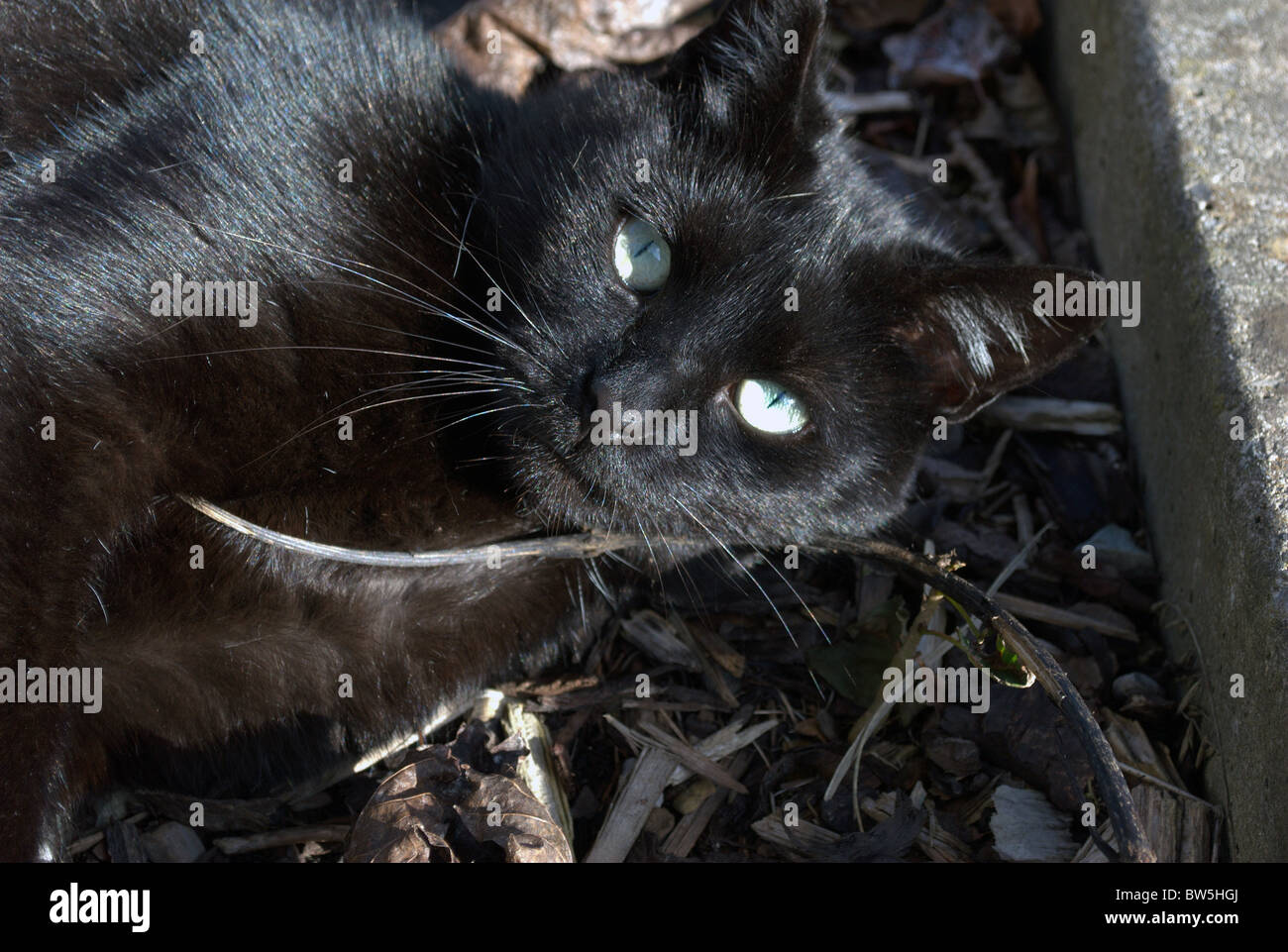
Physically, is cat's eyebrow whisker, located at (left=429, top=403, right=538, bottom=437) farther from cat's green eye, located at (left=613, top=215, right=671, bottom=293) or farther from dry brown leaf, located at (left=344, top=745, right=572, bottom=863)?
dry brown leaf, located at (left=344, top=745, right=572, bottom=863)

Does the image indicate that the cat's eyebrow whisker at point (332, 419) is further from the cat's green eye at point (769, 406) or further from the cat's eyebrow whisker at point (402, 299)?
the cat's green eye at point (769, 406)

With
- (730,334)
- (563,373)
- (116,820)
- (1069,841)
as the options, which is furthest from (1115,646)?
(116,820)

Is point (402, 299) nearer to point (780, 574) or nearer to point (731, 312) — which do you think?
point (731, 312)

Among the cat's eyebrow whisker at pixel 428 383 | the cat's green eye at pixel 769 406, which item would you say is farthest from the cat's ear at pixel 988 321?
the cat's eyebrow whisker at pixel 428 383

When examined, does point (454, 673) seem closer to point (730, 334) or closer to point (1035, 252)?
point (730, 334)

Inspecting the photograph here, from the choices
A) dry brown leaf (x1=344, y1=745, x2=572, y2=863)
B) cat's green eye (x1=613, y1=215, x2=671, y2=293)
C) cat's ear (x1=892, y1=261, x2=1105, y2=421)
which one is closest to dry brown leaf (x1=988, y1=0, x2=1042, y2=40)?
cat's ear (x1=892, y1=261, x2=1105, y2=421)

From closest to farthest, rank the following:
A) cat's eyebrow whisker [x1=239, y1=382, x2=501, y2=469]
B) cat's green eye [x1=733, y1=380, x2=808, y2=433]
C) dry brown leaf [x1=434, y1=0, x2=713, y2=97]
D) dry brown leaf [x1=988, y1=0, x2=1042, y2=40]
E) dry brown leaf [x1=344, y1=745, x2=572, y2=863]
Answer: dry brown leaf [x1=344, y1=745, x2=572, y2=863], cat's eyebrow whisker [x1=239, y1=382, x2=501, y2=469], cat's green eye [x1=733, y1=380, x2=808, y2=433], dry brown leaf [x1=434, y1=0, x2=713, y2=97], dry brown leaf [x1=988, y1=0, x2=1042, y2=40]
